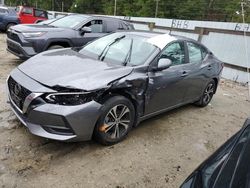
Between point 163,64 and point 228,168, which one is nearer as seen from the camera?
point 228,168

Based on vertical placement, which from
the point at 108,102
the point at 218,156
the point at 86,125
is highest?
the point at 218,156

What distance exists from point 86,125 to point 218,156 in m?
1.81

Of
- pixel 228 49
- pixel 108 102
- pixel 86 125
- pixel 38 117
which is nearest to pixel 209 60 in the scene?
pixel 108 102

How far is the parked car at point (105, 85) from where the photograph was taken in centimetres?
309

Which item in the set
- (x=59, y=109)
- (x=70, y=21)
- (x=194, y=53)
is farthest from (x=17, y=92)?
(x=70, y=21)

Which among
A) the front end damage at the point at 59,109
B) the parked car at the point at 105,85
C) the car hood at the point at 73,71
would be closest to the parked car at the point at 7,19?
the parked car at the point at 105,85

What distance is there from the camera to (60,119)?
301 centimetres

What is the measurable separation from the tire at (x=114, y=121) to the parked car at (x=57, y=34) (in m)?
3.90

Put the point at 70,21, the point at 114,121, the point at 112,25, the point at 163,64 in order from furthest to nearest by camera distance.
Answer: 1. the point at 112,25
2. the point at 70,21
3. the point at 163,64
4. the point at 114,121

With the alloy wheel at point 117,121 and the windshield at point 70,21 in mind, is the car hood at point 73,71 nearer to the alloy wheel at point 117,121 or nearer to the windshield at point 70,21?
the alloy wheel at point 117,121

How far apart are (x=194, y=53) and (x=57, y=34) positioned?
371 centimetres

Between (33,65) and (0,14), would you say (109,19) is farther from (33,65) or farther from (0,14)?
(0,14)

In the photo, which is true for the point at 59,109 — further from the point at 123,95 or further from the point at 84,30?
the point at 84,30

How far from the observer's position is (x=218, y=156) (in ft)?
5.67
